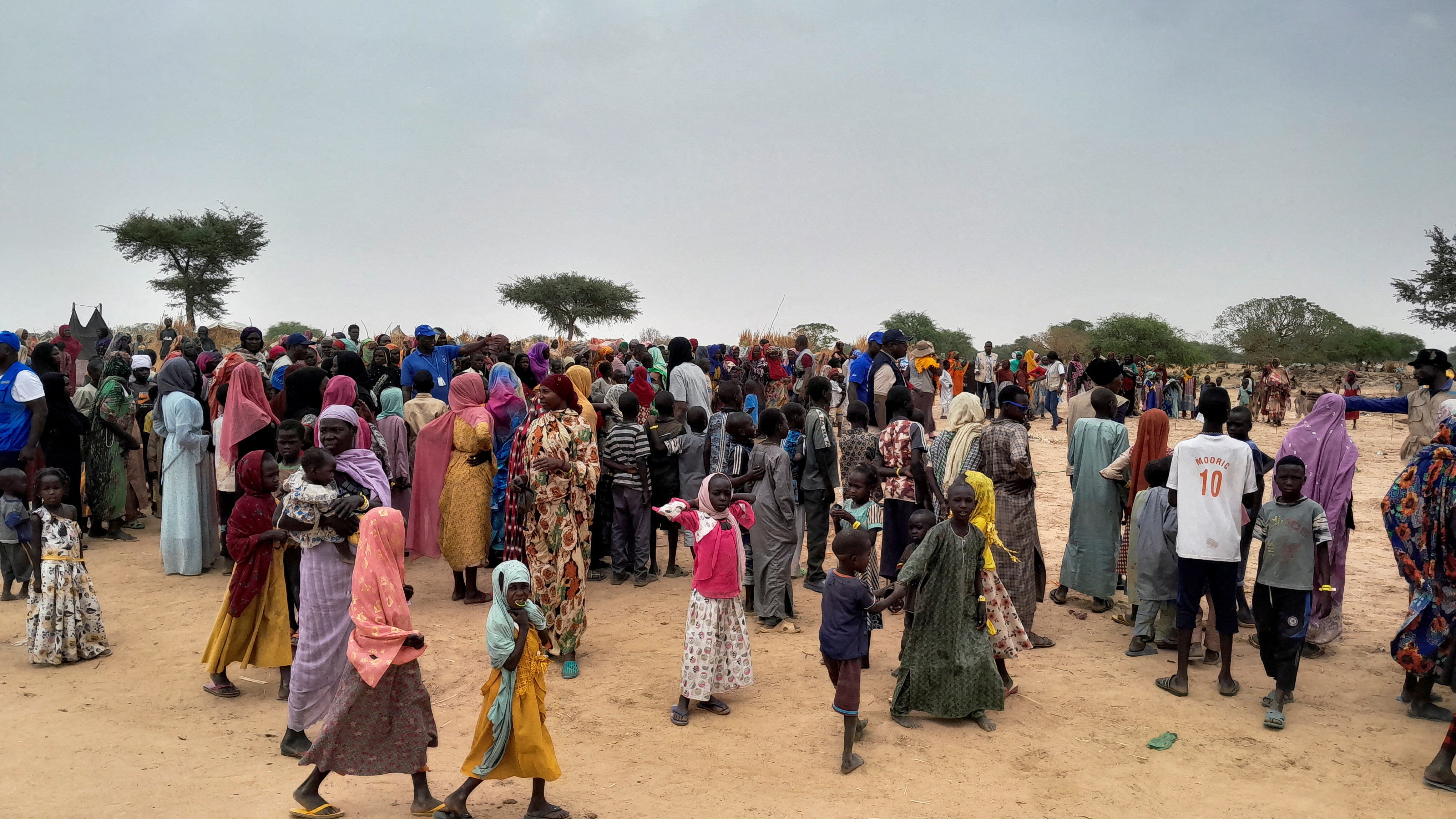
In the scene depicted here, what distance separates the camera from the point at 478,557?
7664 millimetres

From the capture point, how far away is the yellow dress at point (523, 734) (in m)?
4.09

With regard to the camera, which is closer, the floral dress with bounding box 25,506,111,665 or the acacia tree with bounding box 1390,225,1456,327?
the floral dress with bounding box 25,506,111,665

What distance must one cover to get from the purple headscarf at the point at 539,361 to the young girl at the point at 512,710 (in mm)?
5525

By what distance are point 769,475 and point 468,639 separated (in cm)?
269

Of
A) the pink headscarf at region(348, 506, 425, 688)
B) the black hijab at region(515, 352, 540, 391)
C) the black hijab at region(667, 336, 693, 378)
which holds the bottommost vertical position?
the pink headscarf at region(348, 506, 425, 688)

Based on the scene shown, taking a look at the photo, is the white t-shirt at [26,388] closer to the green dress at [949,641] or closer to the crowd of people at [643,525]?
the crowd of people at [643,525]

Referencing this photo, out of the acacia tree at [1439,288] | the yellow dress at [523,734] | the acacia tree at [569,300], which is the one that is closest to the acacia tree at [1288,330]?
the acacia tree at [1439,288]

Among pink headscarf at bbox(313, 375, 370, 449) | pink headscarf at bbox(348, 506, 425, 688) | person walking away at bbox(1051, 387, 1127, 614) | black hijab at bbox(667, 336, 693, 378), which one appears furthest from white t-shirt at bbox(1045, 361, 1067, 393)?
pink headscarf at bbox(348, 506, 425, 688)

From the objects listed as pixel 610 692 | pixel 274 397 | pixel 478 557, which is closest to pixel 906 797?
pixel 610 692

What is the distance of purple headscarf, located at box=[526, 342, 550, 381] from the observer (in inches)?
374

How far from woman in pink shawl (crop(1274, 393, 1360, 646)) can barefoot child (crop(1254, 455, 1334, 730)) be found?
1.09 metres

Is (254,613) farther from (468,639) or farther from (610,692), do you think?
(610,692)

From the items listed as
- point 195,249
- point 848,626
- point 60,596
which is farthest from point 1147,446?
point 195,249

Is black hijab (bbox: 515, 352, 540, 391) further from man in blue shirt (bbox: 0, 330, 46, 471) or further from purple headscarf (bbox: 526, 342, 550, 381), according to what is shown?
man in blue shirt (bbox: 0, 330, 46, 471)
